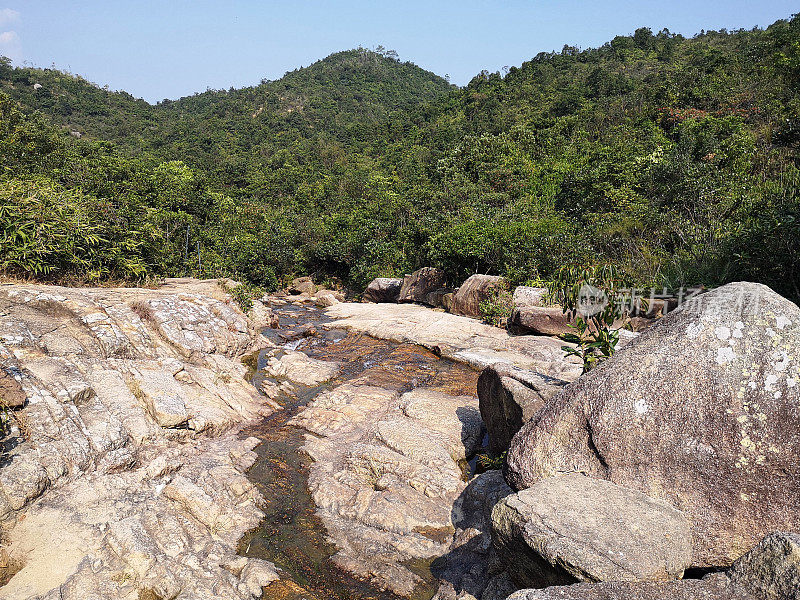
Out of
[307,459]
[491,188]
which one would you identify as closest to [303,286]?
[491,188]

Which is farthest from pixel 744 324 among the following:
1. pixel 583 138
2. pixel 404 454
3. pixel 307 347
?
pixel 583 138

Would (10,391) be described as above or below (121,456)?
above

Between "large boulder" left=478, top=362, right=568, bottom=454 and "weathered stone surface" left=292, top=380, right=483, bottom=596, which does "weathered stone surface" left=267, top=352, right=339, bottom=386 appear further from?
"large boulder" left=478, top=362, right=568, bottom=454

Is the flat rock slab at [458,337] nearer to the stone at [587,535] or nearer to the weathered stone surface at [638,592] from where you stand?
the stone at [587,535]

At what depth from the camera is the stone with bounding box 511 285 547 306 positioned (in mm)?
14812

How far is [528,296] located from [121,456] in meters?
11.7

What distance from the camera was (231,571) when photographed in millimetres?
4910

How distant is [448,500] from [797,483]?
3.73 m

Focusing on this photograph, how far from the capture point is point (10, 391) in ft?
19.1

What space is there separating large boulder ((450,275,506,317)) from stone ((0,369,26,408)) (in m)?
12.9

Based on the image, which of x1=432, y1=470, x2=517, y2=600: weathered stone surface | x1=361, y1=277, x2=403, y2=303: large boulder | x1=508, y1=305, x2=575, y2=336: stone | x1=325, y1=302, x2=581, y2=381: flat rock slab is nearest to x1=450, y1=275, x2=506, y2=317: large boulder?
x1=325, y1=302, x2=581, y2=381: flat rock slab

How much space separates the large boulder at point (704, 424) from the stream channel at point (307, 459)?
2.16 m

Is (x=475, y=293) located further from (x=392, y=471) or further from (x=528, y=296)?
(x=392, y=471)

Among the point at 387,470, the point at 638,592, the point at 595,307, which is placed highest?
the point at 595,307
